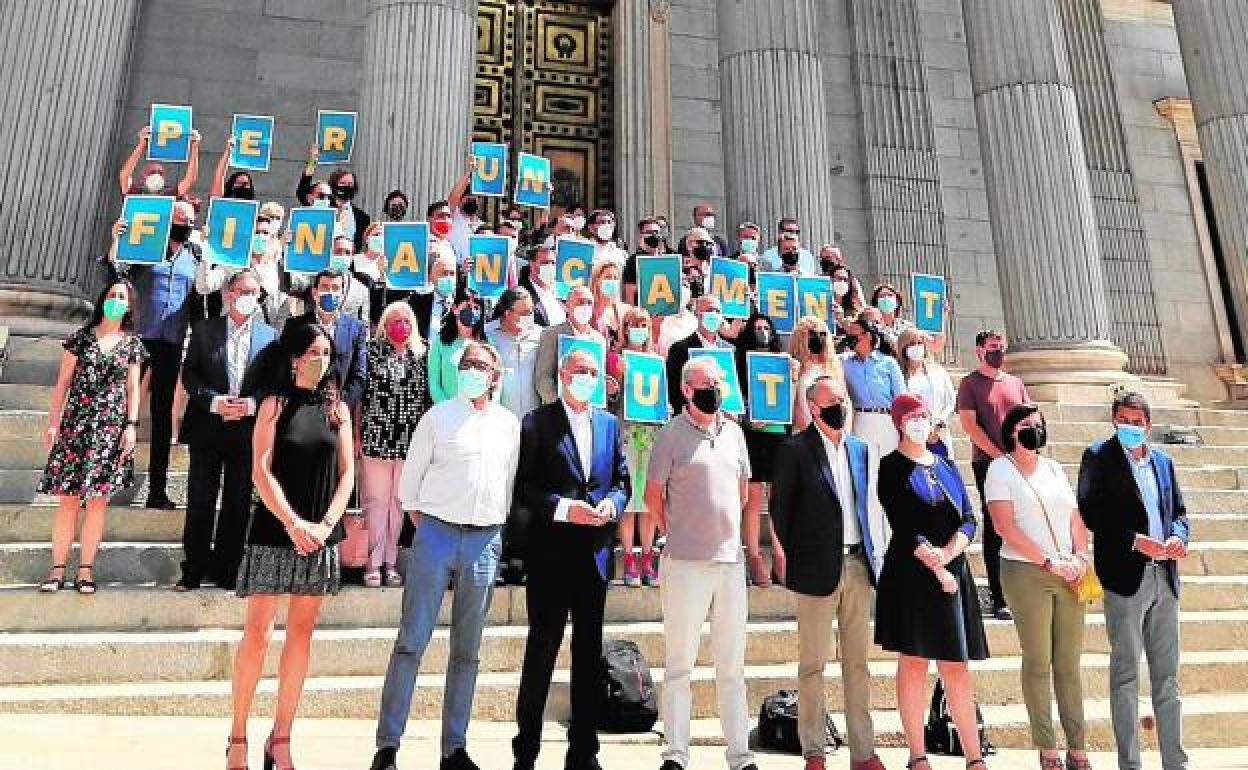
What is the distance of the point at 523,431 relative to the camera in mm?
4707

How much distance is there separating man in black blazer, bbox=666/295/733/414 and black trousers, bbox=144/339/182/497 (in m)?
3.86

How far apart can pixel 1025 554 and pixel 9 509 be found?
22.3 feet

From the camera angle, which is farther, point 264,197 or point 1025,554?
point 264,197

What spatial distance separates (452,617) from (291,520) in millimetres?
946

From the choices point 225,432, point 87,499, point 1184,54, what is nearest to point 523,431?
point 225,432

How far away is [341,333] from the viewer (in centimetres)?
619

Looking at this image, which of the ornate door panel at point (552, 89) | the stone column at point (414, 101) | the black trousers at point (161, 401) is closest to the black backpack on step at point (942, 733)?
the black trousers at point (161, 401)

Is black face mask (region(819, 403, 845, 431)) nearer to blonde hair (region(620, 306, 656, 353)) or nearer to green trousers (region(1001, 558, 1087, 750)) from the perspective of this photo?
green trousers (region(1001, 558, 1087, 750))

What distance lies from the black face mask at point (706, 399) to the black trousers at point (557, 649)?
3.43 feet

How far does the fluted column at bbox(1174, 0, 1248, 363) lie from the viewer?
12602 millimetres

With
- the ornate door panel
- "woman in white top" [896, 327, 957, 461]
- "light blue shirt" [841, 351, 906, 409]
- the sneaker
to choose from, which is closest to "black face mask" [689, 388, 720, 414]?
the sneaker

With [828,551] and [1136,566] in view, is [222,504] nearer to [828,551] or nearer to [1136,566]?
[828,551]

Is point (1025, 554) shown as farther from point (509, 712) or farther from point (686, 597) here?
point (509, 712)

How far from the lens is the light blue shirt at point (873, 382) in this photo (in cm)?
686
